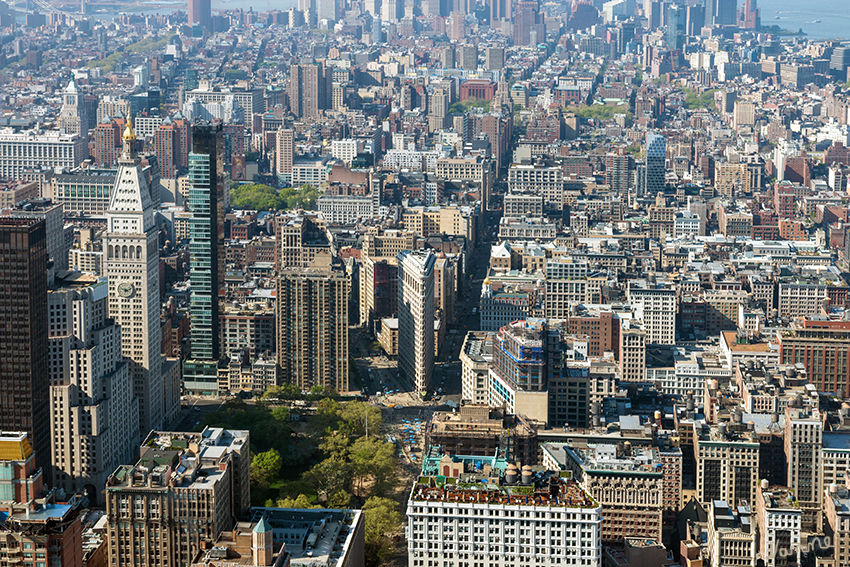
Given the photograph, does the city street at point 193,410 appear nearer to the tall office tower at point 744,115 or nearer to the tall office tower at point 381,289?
the tall office tower at point 381,289

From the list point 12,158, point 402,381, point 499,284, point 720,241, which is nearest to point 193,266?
point 402,381

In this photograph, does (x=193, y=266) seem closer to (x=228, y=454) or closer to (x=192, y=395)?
(x=192, y=395)

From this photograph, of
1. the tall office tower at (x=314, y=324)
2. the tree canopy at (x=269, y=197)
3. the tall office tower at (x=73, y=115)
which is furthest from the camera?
the tall office tower at (x=73, y=115)

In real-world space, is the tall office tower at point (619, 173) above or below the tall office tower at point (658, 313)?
above

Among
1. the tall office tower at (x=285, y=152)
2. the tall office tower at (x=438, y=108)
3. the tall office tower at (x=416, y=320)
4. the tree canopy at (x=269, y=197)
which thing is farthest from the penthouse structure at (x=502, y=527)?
the tall office tower at (x=438, y=108)

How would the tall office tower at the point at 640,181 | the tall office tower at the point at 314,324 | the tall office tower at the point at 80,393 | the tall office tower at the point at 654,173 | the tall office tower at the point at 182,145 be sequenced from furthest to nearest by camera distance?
the tall office tower at the point at 182,145 < the tall office tower at the point at 654,173 < the tall office tower at the point at 640,181 < the tall office tower at the point at 314,324 < the tall office tower at the point at 80,393

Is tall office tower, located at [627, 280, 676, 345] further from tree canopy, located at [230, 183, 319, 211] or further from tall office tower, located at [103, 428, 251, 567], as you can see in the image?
tree canopy, located at [230, 183, 319, 211]

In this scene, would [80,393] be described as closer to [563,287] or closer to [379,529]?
[379,529]
